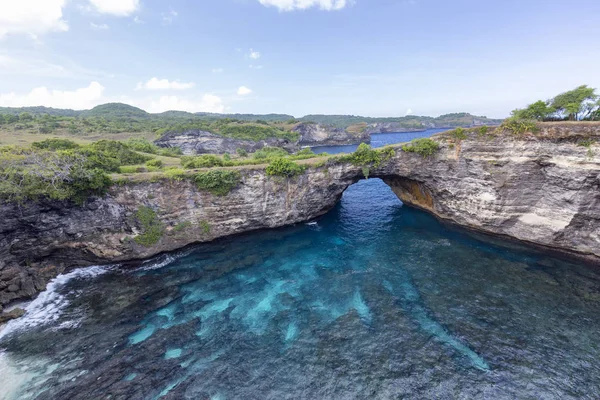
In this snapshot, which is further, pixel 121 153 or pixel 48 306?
pixel 121 153

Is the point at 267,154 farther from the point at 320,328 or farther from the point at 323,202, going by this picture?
the point at 320,328

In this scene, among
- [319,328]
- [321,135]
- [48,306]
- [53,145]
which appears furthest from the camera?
[321,135]

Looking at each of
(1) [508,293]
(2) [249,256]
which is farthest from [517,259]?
(2) [249,256]

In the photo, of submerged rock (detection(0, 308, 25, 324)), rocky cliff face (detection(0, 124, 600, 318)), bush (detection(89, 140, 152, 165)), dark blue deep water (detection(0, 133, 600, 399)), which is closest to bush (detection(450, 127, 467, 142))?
rocky cliff face (detection(0, 124, 600, 318))

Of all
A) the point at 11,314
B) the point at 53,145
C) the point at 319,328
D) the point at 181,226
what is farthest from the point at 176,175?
the point at 53,145

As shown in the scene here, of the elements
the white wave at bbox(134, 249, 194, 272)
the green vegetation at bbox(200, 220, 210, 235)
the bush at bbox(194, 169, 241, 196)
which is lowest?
the white wave at bbox(134, 249, 194, 272)

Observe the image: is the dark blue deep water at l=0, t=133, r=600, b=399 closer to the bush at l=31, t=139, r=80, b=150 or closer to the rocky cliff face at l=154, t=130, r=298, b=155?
the bush at l=31, t=139, r=80, b=150

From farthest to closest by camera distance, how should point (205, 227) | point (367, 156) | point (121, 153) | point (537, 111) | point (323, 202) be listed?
1. point (121, 153)
2. point (323, 202)
3. point (367, 156)
4. point (205, 227)
5. point (537, 111)

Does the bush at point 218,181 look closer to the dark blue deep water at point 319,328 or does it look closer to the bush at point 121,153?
the dark blue deep water at point 319,328
